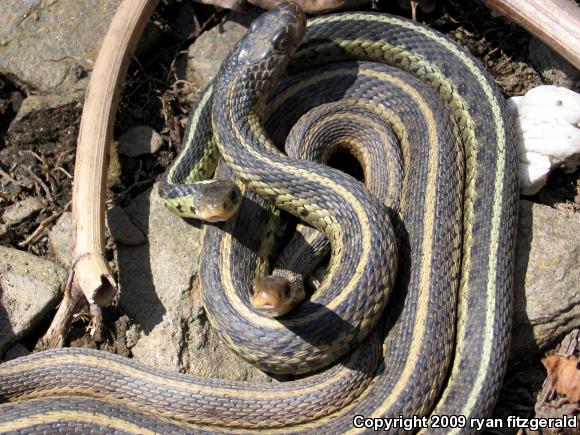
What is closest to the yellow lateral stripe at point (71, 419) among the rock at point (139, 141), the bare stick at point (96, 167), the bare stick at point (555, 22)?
the bare stick at point (96, 167)

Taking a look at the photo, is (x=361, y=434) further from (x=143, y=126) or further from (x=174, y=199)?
(x=143, y=126)

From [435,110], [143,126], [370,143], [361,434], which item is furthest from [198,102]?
[361,434]

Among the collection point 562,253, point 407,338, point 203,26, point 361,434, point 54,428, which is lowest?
point 54,428

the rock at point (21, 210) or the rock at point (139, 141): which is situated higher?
the rock at point (139, 141)

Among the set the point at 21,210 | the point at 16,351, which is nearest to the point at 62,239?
the point at 21,210

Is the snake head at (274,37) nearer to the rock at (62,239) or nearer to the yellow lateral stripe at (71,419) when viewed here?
the rock at (62,239)

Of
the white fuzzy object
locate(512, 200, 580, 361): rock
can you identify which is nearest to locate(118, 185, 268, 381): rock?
locate(512, 200, 580, 361): rock

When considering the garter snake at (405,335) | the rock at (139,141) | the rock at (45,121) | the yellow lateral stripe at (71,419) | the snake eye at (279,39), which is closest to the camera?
the yellow lateral stripe at (71,419)
